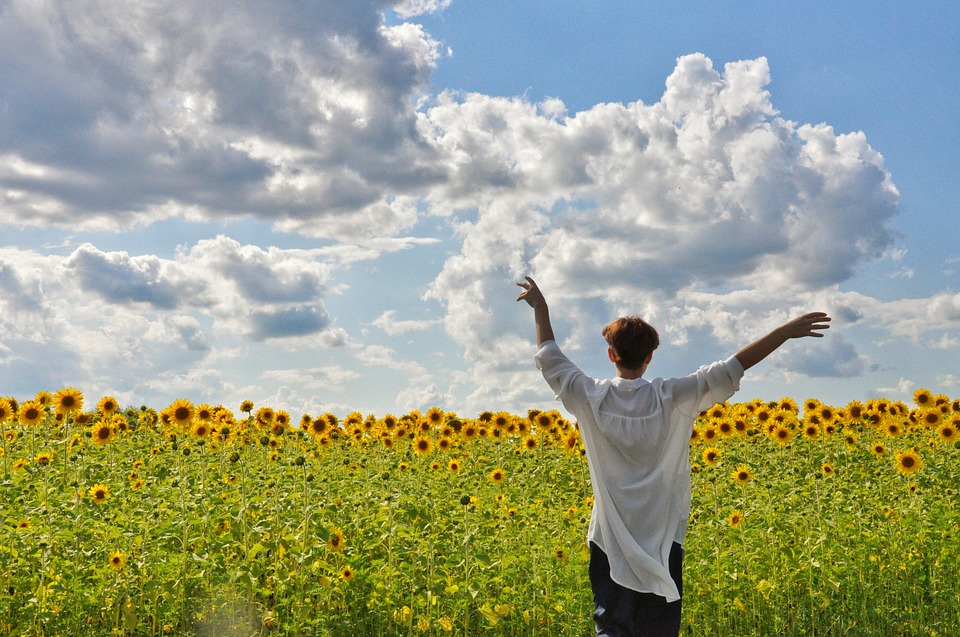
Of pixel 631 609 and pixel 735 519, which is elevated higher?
pixel 735 519

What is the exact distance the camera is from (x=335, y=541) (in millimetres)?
6445

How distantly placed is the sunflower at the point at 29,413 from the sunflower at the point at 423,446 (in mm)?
4131

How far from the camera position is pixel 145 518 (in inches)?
267

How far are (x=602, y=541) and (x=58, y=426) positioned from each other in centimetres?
914

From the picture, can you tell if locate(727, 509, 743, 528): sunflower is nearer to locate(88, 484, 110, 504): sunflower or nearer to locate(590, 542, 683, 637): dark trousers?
locate(590, 542, 683, 637): dark trousers

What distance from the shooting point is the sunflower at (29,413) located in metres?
9.49

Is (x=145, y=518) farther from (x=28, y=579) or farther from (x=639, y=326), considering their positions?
(x=639, y=326)

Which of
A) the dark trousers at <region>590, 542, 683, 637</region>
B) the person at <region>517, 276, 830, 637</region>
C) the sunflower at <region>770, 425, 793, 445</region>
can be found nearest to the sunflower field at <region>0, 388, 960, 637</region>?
the sunflower at <region>770, 425, 793, 445</region>

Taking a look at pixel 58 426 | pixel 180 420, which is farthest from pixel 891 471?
pixel 58 426

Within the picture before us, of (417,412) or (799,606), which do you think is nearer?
(799,606)

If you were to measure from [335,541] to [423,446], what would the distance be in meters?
3.08

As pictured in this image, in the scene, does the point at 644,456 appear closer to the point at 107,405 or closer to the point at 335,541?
the point at 335,541

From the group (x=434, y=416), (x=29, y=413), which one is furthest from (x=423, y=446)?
(x=29, y=413)

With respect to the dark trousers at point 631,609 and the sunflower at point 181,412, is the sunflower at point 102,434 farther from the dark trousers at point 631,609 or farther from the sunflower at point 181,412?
the dark trousers at point 631,609
